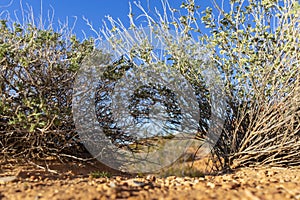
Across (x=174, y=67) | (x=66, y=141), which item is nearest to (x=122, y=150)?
(x=66, y=141)

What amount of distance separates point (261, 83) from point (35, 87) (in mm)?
2546

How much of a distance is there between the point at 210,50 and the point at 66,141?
210cm

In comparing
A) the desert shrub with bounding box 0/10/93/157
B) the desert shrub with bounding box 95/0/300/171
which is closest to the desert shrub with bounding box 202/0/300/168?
the desert shrub with bounding box 95/0/300/171

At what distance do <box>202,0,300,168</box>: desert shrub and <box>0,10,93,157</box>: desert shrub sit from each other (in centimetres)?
178

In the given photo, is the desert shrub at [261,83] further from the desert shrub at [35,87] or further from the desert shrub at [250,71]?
the desert shrub at [35,87]

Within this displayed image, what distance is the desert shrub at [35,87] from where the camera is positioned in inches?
140

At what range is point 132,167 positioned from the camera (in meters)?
4.80

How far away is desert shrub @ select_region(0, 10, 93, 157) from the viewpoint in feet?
11.7

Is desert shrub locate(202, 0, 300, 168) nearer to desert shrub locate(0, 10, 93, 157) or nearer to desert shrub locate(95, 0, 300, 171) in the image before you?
desert shrub locate(95, 0, 300, 171)

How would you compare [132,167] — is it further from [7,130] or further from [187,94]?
[7,130]

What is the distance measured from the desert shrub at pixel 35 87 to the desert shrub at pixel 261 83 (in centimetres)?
178

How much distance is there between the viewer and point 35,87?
151 inches

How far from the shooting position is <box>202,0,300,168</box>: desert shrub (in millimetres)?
3920

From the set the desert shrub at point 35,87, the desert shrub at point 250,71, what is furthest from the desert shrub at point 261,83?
the desert shrub at point 35,87
